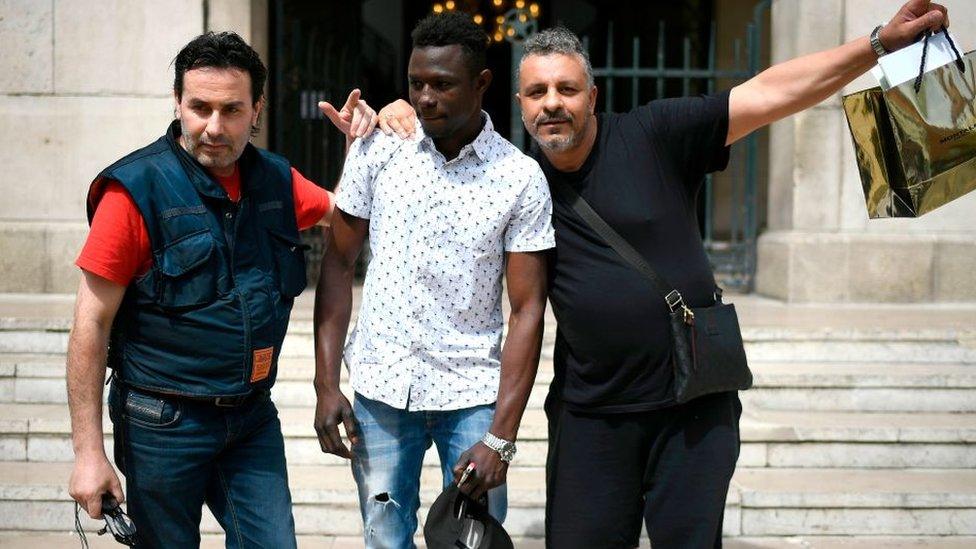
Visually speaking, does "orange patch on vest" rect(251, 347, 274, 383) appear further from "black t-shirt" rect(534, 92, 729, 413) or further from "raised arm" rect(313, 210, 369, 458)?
"black t-shirt" rect(534, 92, 729, 413)

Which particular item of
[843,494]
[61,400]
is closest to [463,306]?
[843,494]

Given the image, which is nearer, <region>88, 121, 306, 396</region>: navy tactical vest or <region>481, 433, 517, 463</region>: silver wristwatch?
<region>88, 121, 306, 396</region>: navy tactical vest

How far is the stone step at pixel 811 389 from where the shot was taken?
550 cm

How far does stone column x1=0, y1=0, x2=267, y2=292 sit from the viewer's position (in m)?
7.24

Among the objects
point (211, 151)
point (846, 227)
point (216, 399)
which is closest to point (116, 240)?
point (211, 151)

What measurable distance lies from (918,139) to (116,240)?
2230mm

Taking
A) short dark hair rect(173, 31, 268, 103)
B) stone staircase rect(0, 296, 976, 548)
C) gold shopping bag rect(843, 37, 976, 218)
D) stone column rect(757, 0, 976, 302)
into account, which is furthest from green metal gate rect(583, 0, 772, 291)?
short dark hair rect(173, 31, 268, 103)

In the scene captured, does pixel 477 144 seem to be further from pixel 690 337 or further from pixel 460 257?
pixel 690 337

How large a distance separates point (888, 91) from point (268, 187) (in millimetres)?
1781

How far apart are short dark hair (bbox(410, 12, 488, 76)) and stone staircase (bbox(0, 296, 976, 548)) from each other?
246cm

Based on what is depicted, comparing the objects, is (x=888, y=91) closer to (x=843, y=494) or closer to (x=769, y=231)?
(x=843, y=494)

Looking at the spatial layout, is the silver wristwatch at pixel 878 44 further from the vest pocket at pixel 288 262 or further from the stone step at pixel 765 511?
the stone step at pixel 765 511

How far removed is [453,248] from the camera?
9.37 ft

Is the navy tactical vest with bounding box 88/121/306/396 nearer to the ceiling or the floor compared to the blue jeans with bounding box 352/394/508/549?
nearer to the ceiling
